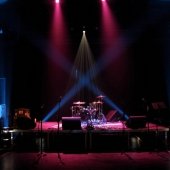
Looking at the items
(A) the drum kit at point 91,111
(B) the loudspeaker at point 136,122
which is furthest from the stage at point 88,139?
(A) the drum kit at point 91,111

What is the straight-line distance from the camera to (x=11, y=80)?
1232cm

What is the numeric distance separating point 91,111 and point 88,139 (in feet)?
7.66

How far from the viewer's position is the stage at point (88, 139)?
30.5ft

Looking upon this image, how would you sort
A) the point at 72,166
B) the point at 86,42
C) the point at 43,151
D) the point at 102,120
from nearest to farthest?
the point at 72,166
the point at 43,151
the point at 102,120
the point at 86,42

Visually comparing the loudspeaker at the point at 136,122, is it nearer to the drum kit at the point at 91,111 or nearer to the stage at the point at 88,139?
the stage at the point at 88,139

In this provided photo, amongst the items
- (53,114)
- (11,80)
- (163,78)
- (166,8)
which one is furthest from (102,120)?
(166,8)

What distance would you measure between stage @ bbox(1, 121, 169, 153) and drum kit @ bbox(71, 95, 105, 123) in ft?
6.59

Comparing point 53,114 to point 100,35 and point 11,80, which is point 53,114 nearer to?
point 11,80

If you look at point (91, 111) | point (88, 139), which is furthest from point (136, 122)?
point (91, 111)

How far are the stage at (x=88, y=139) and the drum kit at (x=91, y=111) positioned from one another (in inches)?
79.1

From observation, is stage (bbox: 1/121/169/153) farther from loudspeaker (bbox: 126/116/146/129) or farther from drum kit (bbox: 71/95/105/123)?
drum kit (bbox: 71/95/105/123)

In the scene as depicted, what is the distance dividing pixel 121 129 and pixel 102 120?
7.87 feet

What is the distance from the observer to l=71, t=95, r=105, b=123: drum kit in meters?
11.5

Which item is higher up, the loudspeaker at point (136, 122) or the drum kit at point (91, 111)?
the drum kit at point (91, 111)
